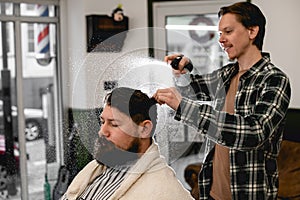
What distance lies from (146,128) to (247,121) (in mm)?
319

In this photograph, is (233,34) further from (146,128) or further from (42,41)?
(42,41)

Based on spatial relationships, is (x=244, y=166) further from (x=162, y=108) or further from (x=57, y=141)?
(x=57, y=141)

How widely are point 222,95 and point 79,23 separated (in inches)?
101

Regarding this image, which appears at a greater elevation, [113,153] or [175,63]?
[175,63]

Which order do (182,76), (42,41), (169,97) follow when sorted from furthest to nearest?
(42,41) → (182,76) → (169,97)

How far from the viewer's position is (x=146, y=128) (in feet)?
5.05

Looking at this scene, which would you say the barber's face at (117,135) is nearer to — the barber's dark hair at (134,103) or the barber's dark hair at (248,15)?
the barber's dark hair at (134,103)

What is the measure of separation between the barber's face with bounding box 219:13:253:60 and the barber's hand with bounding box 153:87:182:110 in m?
0.28

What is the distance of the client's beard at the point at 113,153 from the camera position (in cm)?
155

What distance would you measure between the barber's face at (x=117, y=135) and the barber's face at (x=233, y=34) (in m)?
0.40

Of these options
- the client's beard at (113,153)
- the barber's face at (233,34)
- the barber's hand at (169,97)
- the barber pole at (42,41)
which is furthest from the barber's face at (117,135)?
the barber pole at (42,41)

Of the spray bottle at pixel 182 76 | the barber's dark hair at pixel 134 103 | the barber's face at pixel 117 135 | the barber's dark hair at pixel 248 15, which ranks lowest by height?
the barber's face at pixel 117 135

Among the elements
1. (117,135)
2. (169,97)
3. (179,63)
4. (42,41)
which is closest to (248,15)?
(179,63)

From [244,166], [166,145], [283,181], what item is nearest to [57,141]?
[166,145]
